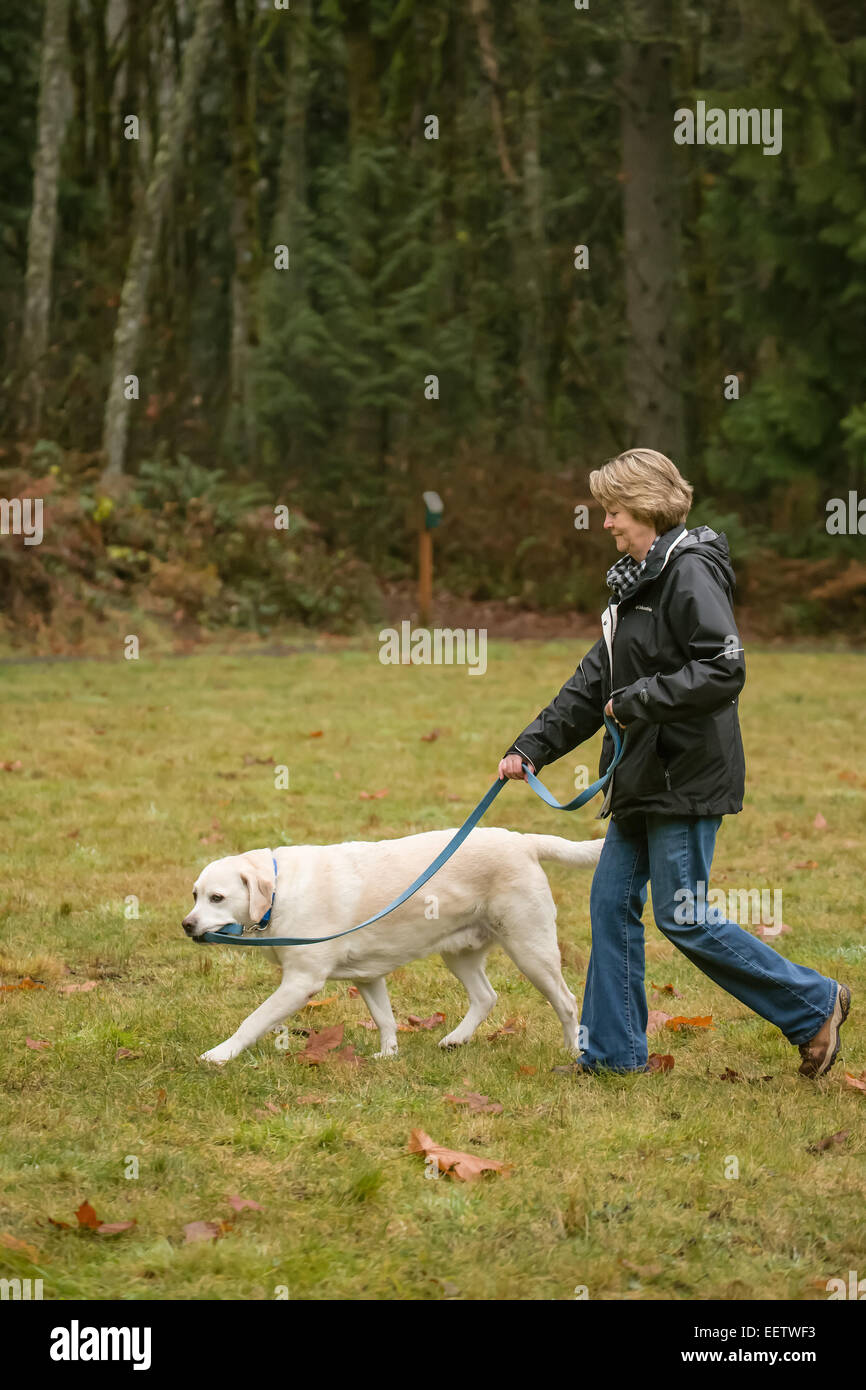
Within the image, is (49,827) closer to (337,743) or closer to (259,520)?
(337,743)

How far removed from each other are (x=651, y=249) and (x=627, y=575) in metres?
18.4

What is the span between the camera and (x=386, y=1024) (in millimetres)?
5777

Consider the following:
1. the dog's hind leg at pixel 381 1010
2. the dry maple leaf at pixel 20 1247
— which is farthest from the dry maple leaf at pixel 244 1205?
the dog's hind leg at pixel 381 1010

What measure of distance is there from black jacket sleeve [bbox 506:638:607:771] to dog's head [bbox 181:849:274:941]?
3.25ft

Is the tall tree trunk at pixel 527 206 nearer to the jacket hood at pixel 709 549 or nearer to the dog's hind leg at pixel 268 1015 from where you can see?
the jacket hood at pixel 709 549

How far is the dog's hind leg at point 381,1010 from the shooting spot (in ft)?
18.9

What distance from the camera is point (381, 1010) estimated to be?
5.78 meters

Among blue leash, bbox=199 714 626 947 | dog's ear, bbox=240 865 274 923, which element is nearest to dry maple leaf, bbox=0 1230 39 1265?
blue leash, bbox=199 714 626 947

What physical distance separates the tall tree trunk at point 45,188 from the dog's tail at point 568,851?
59.5ft

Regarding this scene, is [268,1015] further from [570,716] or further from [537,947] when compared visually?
[570,716]
